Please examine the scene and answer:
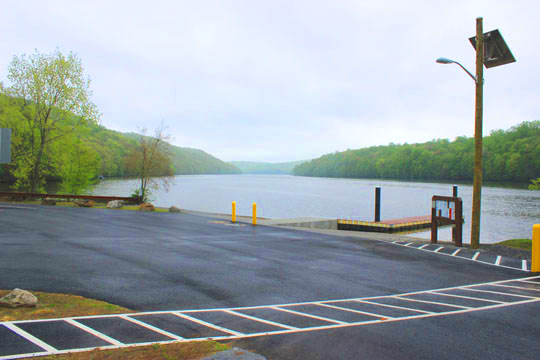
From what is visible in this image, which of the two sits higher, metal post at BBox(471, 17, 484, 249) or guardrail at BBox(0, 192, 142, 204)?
metal post at BBox(471, 17, 484, 249)

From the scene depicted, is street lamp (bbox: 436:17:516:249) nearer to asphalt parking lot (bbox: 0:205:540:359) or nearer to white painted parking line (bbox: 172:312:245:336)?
asphalt parking lot (bbox: 0:205:540:359)

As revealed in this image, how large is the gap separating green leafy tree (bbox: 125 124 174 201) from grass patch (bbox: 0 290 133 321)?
32536 millimetres

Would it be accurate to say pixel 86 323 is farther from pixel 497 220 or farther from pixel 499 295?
pixel 497 220

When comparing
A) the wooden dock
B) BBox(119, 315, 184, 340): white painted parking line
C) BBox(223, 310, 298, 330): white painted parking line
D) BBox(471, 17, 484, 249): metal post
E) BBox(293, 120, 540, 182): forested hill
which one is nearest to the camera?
BBox(119, 315, 184, 340): white painted parking line

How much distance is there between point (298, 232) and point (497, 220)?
103ft

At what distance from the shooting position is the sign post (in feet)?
49.5

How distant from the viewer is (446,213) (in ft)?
54.5

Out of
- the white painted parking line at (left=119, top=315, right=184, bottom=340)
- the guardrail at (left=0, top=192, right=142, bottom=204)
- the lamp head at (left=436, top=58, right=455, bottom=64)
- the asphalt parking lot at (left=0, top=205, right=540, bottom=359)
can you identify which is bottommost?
the asphalt parking lot at (left=0, top=205, right=540, bottom=359)

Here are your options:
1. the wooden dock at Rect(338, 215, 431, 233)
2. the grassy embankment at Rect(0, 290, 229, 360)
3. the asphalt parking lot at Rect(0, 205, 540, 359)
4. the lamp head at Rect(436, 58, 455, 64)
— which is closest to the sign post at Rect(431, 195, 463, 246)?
the asphalt parking lot at Rect(0, 205, 540, 359)

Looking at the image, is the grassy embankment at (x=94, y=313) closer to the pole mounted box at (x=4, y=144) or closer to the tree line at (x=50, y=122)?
the pole mounted box at (x=4, y=144)

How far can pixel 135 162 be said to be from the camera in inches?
1508

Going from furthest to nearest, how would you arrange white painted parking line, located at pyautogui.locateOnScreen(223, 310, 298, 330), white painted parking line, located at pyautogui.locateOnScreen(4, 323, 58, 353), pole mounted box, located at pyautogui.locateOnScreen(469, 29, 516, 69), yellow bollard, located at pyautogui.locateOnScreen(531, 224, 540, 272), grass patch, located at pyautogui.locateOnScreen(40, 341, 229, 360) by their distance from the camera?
pole mounted box, located at pyautogui.locateOnScreen(469, 29, 516, 69)
yellow bollard, located at pyautogui.locateOnScreen(531, 224, 540, 272)
white painted parking line, located at pyautogui.locateOnScreen(223, 310, 298, 330)
white painted parking line, located at pyautogui.locateOnScreen(4, 323, 58, 353)
grass patch, located at pyautogui.locateOnScreen(40, 341, 229, 360)

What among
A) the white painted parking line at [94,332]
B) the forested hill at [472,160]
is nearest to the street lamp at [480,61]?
the white painted parking line at [94,332]

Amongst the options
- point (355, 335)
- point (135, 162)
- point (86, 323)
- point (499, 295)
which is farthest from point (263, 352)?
point (135, 162)
